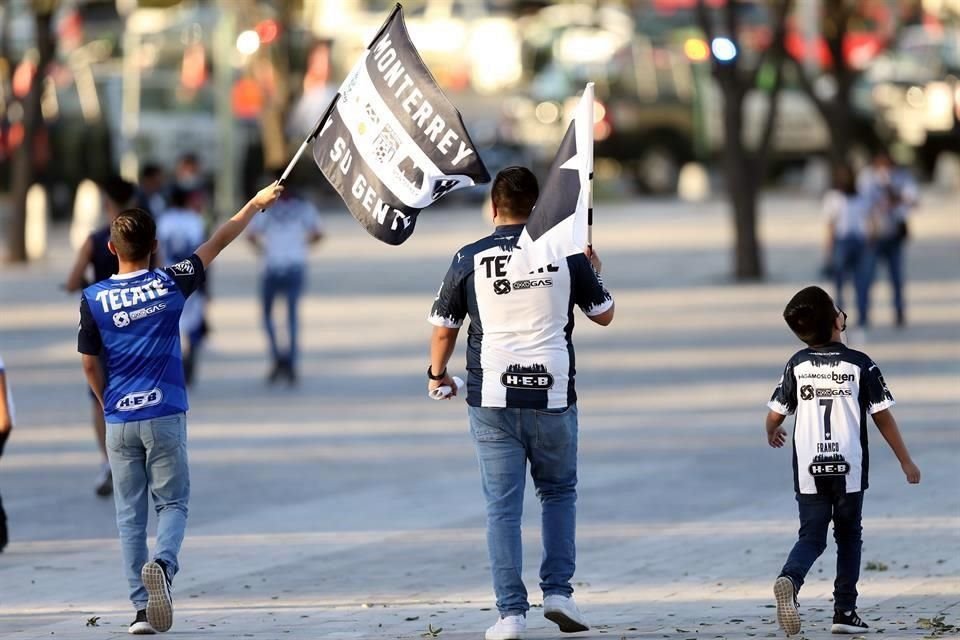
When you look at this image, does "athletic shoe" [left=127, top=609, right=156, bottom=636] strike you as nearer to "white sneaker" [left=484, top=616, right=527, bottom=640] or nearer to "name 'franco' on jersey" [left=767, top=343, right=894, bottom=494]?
"white sneaker" [left=484, top=616, right=527, bottom=640]

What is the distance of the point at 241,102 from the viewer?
42.0 m

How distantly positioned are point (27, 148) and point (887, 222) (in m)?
12.5

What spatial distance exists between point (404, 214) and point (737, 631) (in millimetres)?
2077

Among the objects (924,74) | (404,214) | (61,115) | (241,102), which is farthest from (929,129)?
(404,214)

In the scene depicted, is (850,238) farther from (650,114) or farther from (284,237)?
(650,114)

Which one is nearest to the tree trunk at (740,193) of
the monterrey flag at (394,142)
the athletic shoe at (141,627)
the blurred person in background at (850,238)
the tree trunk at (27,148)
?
the blurred person in background at (850,238)

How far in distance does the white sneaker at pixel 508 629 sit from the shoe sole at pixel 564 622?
0.16m

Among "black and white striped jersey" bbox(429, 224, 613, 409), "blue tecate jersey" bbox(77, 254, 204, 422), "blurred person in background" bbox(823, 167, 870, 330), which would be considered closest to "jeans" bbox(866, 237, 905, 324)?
"blurred person in background" bbox(823, 167, 870, 330)

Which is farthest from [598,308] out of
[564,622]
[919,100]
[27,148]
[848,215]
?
[919,100]

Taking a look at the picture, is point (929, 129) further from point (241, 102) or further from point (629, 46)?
point (241, 102)

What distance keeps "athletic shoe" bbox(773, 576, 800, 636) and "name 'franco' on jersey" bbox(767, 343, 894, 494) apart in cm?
40

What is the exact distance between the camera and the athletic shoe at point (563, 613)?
7.70 metres

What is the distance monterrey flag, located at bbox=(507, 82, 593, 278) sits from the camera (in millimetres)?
7543

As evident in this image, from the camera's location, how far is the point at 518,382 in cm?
766
